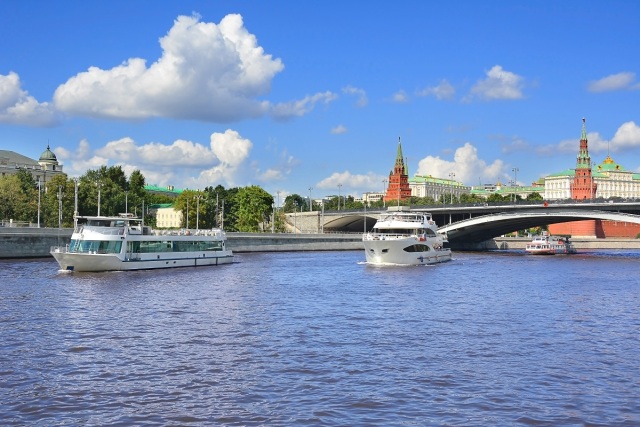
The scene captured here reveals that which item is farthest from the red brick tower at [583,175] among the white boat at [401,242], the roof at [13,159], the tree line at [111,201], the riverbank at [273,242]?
the roof at [13,159]

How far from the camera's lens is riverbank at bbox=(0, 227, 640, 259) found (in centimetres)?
7262

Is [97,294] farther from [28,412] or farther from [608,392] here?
[608,392]

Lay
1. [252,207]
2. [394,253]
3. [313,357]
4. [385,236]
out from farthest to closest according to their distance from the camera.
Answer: [252,207]
[385,236]
[394,253]
[313,357]

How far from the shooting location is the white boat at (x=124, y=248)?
5550 centimetres

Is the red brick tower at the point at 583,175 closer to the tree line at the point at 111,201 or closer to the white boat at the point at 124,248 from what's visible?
the tree line at the point at 111,201

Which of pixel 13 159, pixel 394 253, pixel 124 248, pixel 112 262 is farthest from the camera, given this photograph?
pixel 13 159

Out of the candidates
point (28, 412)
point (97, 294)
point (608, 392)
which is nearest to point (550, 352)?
point (608, 392)

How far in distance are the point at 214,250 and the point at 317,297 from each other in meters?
31.1

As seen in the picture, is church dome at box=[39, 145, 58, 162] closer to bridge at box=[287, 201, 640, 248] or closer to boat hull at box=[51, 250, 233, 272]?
bridge at box=[287, 201, 640, 248]

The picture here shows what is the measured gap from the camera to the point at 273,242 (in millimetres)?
104625

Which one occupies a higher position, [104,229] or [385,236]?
[104,229]

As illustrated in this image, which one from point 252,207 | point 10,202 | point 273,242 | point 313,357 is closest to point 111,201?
point 10,202

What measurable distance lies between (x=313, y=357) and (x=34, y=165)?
180 meters

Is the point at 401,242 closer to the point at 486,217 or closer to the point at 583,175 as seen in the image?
the point at 486,217
